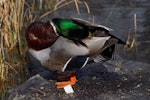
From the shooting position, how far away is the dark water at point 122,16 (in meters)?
5.51

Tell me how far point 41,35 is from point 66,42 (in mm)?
204

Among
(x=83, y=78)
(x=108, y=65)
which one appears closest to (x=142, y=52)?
(x=108, y=65)

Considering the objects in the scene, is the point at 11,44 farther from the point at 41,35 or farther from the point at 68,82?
the point at 41,35

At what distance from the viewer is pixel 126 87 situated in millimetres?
3670

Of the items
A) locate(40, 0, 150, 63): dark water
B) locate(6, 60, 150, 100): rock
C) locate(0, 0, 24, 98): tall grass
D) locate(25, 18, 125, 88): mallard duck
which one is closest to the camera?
locate(25, 18, 125, 88): mallard duck

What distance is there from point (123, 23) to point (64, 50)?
10.0 ft

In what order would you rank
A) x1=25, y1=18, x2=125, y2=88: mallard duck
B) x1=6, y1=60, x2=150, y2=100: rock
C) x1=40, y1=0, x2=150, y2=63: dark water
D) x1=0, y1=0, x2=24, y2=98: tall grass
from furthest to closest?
x1=40, y1=0, x2=150, y2=63: dark water < x1=0, y1=0, x2=24, y2=98: tall grass < x1=6, y1=60, x2=150, y2=100: rock < x1=25, y1=18, x2=125, y2=88: mallard duck

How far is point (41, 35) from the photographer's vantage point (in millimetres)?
3299

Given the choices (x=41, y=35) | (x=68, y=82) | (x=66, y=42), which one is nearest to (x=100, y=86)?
(x=68, y=82)

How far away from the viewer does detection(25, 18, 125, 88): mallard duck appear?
3.26 meters

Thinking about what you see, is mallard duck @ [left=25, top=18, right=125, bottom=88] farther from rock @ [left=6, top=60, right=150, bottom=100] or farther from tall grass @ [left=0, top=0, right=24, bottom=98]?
tall grass @ [left=0, top=0, right=24, bottom=98]

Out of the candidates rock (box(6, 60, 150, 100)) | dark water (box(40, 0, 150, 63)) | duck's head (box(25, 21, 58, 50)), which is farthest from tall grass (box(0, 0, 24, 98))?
dark water (box(40, 0, 150, 63))

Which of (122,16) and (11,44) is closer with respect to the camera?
(11,44)

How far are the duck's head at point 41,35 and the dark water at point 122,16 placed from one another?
83.1 inches
